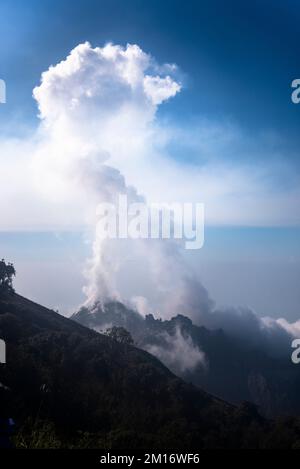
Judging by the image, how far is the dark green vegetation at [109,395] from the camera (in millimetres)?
53500

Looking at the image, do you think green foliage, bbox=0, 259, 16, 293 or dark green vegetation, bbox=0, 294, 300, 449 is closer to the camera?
dark green vegetation, bbox=0, 294, 300, 449

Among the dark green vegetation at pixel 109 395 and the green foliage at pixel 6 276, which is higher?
the green foliage at pixel 6 276

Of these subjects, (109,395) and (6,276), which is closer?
(109,395)

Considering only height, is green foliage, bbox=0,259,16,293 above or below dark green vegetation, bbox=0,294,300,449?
above

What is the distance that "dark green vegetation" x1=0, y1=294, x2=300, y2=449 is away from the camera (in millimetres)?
53500

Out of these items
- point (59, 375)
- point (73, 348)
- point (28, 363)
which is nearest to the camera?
point (28, 363)

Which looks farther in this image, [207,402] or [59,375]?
[207,402]

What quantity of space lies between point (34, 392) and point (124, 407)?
122ft

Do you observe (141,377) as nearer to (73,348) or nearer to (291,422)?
(73,348)

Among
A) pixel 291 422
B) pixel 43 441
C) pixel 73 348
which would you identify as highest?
pixel 73 348

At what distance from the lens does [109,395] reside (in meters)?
80.9

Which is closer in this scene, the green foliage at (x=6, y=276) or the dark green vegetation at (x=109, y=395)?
the dark green vegetation at (x=109, y=395)
